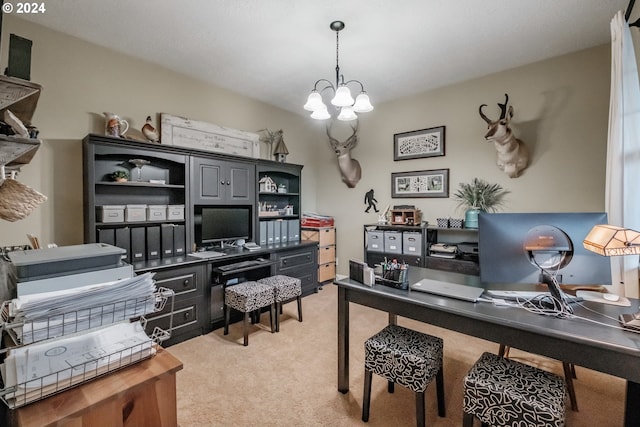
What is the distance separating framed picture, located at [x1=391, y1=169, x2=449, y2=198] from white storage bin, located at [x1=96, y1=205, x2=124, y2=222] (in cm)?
329

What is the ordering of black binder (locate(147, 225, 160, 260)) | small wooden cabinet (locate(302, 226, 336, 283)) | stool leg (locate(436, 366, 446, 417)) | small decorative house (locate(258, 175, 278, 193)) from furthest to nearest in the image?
small wooden cabinet (locate(302, 226, 336, 283)) → small decorative house (locate(258, 175, 278, 193)) → black binder (locate(147, 225, 160, 260)) → stool leg (locate(436, 366, 446, 417))

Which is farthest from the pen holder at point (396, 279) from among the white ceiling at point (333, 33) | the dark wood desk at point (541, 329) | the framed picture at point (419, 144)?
the framed picture at point (419, 144)

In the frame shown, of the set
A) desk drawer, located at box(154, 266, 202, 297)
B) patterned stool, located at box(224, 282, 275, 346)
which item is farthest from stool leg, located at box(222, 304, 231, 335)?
desk drawer, located at box(154, 266, 202, 297)

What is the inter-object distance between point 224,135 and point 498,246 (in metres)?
3.32

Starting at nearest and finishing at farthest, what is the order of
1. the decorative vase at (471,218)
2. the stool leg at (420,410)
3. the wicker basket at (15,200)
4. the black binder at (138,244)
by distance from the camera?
1. the wicker basket at (15,200)
2. the stool leg at (420,410)
3. the black binder at (138,244)
4. the decorative vase at (471,218)

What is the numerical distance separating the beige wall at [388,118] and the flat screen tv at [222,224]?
3.58 feet

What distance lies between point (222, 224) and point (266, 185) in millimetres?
878

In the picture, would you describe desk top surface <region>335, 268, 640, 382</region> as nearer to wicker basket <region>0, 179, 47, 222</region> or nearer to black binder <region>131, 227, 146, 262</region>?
wicker basket <region>0, 179, 47, 222</region>

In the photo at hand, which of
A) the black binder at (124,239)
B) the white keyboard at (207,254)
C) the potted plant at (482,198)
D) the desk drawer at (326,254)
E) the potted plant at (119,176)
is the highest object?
the potted plant at (119,176)

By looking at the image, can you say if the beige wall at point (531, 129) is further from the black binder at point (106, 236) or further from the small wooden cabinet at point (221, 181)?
the black binder at point (106, 236)

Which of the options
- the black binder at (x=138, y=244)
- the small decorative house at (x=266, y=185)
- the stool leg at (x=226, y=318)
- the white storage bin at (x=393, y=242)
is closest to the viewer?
the black binder at (x=138, y=244)

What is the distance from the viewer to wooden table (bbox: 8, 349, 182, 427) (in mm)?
638

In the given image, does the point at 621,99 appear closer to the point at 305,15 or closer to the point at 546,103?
the point at 546,103

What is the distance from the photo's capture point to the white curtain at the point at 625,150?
1.96 metres
